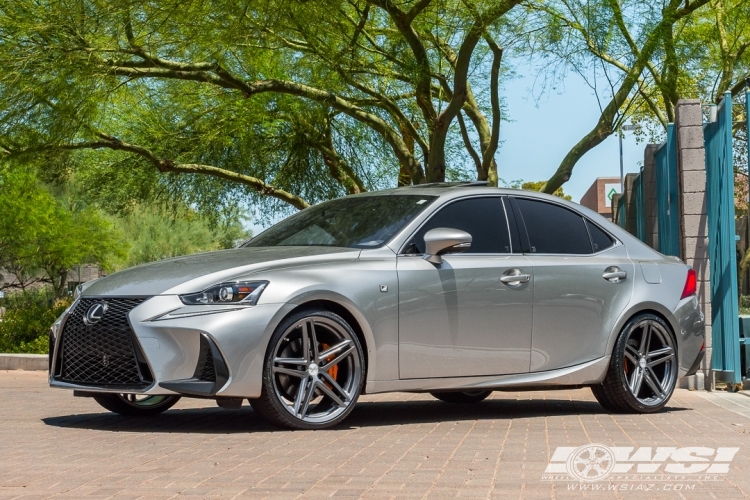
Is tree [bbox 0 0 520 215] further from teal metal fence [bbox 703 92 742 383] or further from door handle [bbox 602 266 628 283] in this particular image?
door handle [bbox 602 266 628 283]

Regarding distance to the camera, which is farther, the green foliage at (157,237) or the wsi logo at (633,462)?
the green foliage at (157,237)

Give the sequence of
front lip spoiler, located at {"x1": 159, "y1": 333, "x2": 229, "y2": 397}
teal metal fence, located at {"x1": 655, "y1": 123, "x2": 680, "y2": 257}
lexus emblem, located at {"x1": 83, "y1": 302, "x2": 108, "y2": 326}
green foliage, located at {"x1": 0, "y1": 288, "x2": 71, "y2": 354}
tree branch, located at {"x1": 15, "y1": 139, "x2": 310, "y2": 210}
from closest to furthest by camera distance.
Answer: front lip spoiler, located at {"x1": 159, "y1": 333, "x2": 229, "y2": 397}
lexus emblem, located at {"x1": 83, "y1": 302, "x2": 108, "y2": 326}
teal metal fence, located at {"x1": 655, "y1": 123, "x2": 680, "y2": 257}
green foliage, located at {"x1": 0, "y1": 288, "x2": 71, "y2": 354}
tree branch, located at {"x1": 15, "y1": 139, "x2": 310, "y2": 210}

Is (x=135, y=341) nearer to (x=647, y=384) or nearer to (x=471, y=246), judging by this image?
(x=471, y=246)

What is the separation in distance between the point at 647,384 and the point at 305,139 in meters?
14.8

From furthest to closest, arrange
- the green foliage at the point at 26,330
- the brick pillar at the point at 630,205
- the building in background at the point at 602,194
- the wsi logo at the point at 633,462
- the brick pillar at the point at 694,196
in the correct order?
the building in background at the point at 602,194
the green foliage at the point at 26,330
the brick pillar at the point at 630,205
the brick pillar at the point at 694,196
the wsi logo at the point at 633,462

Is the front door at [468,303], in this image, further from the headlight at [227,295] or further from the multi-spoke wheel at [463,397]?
the multi-spoke wheel at [463,397]

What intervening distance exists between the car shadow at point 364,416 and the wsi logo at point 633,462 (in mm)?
1833

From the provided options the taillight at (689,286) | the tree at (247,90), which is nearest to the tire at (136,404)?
the taillight at (689,286)

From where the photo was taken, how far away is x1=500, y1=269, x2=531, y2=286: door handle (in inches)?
337

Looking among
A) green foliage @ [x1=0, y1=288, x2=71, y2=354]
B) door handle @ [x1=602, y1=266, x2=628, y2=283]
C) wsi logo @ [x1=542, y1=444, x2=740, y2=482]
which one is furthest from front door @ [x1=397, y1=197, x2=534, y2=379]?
green foliage @ [x1=0, y1=288, x2=71, y2=354]

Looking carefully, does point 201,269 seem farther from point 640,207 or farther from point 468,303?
point 640,207

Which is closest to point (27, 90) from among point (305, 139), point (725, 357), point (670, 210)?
point (305, 139)

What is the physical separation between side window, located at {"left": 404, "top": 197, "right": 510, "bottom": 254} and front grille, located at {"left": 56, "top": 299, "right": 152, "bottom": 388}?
2.28m

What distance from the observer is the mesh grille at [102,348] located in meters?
7.34
